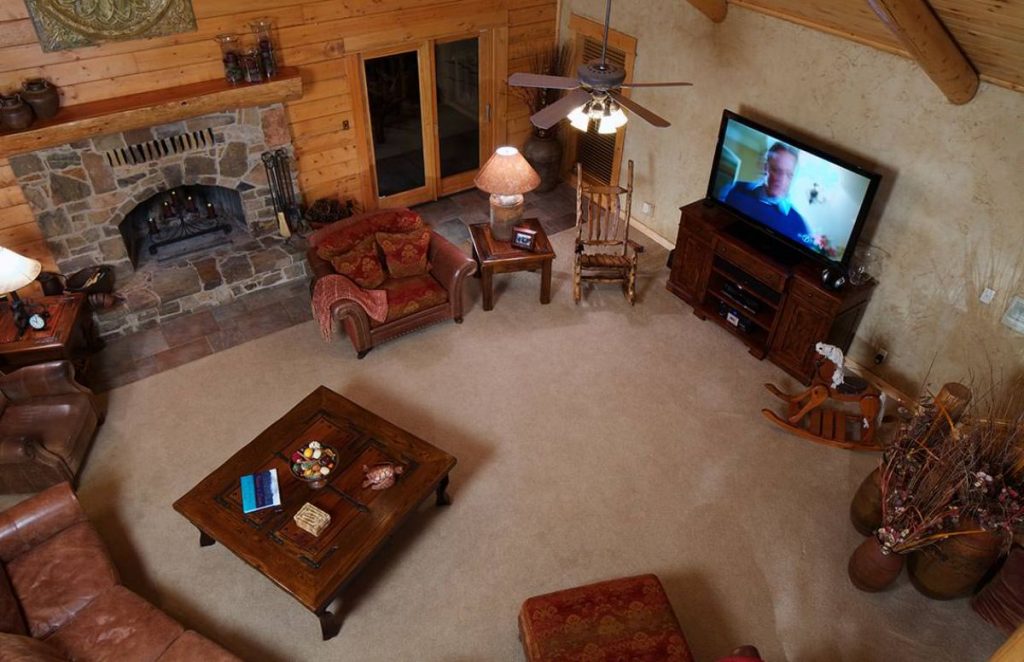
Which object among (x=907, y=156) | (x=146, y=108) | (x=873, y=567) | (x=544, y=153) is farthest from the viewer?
(x=544, y=153)

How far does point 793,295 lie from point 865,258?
526 mm

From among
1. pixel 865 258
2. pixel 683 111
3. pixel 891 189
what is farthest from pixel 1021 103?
pixel 683 111

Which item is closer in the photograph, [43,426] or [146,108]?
[43,426]

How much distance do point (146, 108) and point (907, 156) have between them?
5.15 metres

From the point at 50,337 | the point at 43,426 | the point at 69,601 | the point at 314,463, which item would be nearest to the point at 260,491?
the point at 314,463

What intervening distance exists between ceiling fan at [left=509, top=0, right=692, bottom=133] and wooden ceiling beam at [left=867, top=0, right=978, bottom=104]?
108cm

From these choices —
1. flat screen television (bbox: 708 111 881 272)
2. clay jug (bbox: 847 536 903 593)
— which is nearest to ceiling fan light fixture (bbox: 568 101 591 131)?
flat screen television (bbox: 708 111 881 272)

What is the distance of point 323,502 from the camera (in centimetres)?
366

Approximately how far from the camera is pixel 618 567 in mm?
3848

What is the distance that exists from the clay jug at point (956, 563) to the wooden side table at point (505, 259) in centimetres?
316

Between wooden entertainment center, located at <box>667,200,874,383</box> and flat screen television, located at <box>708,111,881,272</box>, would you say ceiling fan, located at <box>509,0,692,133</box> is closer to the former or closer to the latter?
flat screen television, located at <box>708,111,881,272</box>

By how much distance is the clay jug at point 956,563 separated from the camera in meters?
3.45

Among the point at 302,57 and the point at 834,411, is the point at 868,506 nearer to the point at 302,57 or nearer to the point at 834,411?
the point at 834,411

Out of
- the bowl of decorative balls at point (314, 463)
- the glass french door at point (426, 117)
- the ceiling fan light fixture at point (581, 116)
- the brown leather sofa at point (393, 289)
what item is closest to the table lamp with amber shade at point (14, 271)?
the brown leather sofa at point (393, 289)
